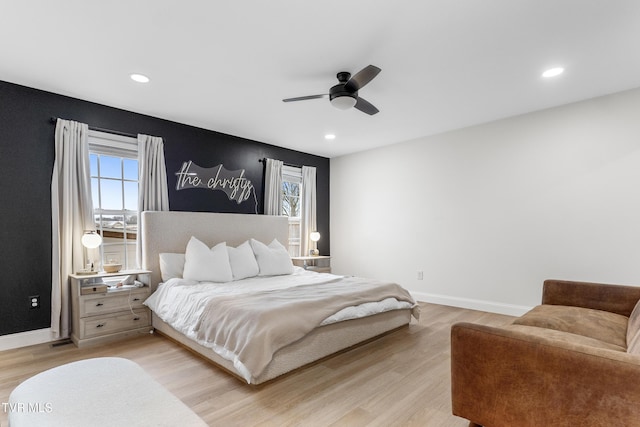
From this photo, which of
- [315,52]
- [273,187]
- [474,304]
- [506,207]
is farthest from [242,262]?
[506,207]

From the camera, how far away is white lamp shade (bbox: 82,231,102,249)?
345 cm

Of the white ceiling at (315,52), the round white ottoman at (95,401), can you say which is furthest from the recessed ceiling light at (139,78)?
the round white ottoman at (95,401)

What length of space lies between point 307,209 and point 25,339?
4227 millimetres

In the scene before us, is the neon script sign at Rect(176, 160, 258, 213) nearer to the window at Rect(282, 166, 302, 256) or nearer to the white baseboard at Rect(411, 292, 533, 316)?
the window at Rect(282, 166, 302, 256)

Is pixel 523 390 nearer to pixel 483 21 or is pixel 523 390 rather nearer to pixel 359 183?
pixel 483 21

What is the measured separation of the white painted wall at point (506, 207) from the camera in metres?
3.64

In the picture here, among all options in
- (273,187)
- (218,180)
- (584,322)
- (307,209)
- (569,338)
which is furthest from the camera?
(307,209)

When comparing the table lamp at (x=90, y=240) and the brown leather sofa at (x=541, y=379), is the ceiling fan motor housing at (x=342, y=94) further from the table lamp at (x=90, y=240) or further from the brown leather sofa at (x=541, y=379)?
the table lamp at (x=90, y=240)

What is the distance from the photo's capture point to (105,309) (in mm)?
3434

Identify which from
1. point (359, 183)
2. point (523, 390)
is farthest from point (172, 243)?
point (523, 390)

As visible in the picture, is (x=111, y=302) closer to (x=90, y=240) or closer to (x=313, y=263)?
(x=90, y=240)

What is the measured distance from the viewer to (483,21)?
2.30m

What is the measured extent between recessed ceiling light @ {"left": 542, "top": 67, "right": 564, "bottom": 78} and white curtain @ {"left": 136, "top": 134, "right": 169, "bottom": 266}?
14.8 feet

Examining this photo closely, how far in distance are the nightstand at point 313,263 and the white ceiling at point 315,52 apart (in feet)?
8.62
